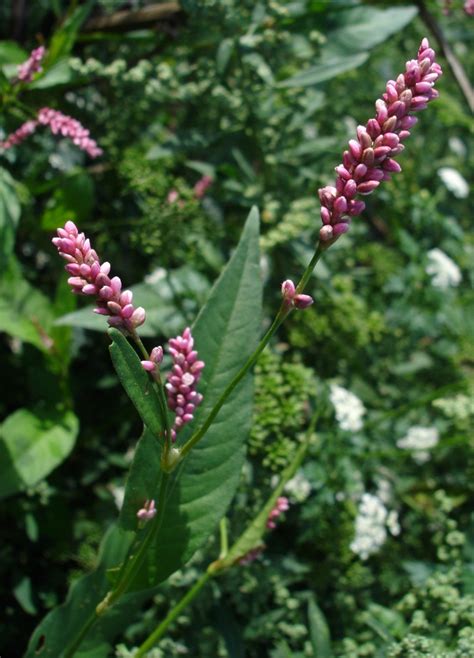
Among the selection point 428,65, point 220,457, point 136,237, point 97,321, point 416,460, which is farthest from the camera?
point 416,460

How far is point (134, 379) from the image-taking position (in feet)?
3.27

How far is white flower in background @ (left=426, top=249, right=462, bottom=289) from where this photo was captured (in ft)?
7.66

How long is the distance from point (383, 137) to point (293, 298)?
20cm

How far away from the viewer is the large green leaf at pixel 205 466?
1287mm

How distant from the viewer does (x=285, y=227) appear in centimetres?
188

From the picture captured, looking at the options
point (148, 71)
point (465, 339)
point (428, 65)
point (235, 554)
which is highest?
point (428, 65)

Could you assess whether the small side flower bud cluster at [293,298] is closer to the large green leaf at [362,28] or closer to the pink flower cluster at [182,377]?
the pink flower cluster at [182,377]

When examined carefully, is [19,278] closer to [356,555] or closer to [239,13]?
[239,13]

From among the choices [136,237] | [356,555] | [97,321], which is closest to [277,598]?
[356,555]

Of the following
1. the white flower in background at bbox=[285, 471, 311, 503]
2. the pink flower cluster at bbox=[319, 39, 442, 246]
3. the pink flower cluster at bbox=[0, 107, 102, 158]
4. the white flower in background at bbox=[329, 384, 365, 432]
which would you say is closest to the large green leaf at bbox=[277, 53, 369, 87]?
the pink flower cluster at bbox=[0, 107, 102, 158]

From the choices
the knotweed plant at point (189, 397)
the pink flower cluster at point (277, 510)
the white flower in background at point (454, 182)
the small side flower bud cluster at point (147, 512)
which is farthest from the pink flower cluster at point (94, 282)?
the white flower in background at point (454, 182)

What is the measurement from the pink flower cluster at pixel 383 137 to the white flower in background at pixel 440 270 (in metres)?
1.48

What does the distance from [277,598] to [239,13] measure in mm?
1285

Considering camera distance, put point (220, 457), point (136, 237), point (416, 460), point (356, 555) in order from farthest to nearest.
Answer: point (416, 460) < point (356, 555) < point (136, 237) < point (220, 457)
